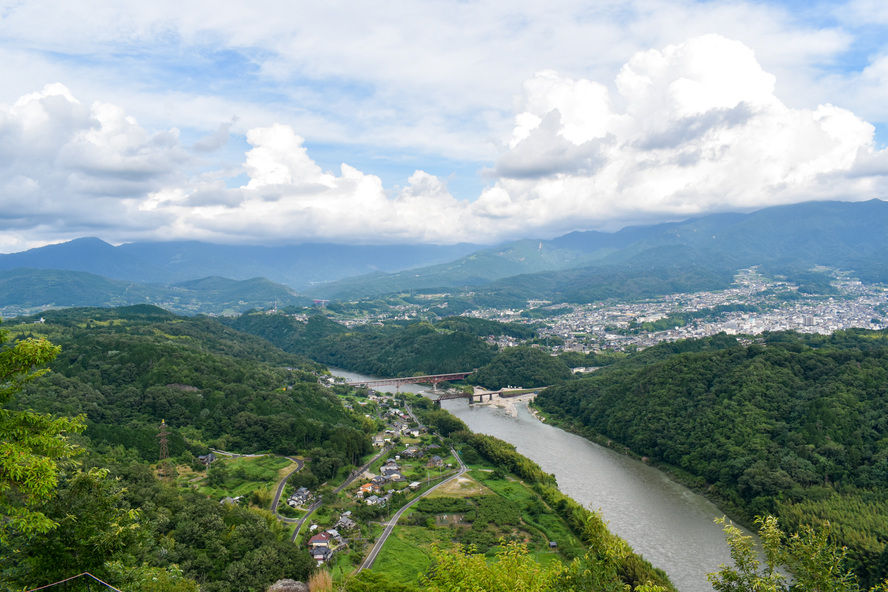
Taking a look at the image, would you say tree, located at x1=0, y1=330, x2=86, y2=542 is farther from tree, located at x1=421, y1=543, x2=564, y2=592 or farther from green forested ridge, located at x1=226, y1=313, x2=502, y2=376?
green forested ridge, located at x1=226, y1=313, x2=502, y2=376

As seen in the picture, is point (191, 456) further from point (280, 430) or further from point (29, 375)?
point (29, 375)

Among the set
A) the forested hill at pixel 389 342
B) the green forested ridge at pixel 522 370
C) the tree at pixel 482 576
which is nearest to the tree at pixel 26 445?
the tree at pixel 482 576

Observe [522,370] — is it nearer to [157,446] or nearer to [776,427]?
[776,427]

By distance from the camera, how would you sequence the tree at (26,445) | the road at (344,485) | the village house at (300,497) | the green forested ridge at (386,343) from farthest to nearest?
the green forested ridge at (386,343) < the village house at (300,497) < the road at (344,485) < the tree at (26,445)

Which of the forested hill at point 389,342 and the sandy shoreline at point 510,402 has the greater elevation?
the forested hill at point 389,342

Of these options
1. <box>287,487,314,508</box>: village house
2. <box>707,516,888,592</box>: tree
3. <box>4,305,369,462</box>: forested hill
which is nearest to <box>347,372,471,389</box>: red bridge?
<box>4,305,369,462</box>: forested hill

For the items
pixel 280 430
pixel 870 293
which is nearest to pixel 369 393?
pixel 280 430

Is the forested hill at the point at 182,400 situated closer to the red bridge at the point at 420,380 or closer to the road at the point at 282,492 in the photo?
the road at the point at 282,492
